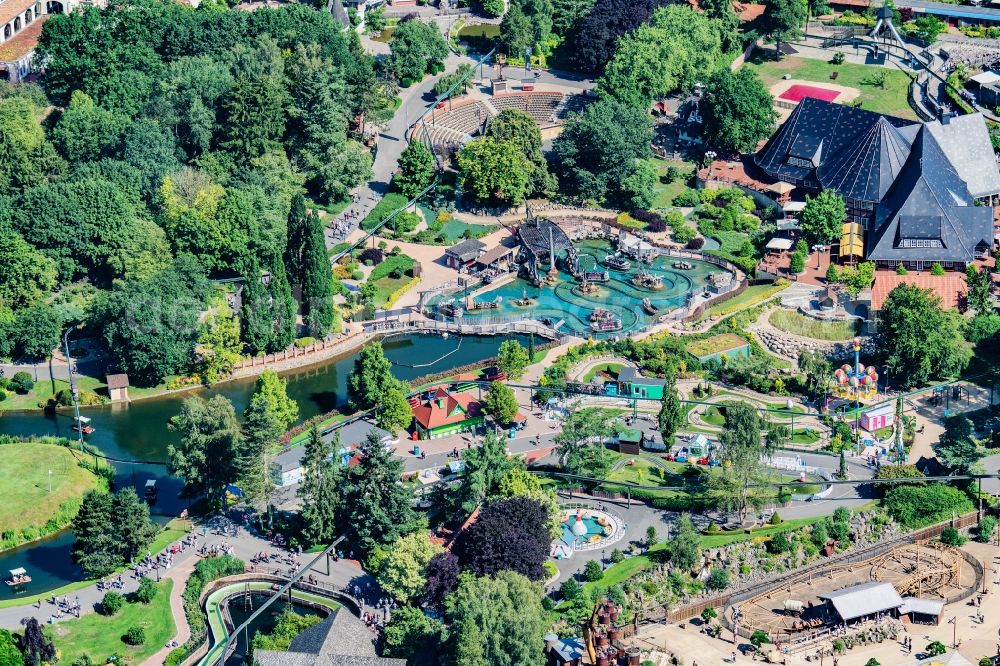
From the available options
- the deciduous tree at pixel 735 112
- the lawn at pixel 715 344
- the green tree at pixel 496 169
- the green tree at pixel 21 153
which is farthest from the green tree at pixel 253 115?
the lawn at pixel 715 344

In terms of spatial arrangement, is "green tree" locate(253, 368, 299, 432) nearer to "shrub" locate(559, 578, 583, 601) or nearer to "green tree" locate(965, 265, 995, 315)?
"shrub" locate(559, 578, 583, 601)

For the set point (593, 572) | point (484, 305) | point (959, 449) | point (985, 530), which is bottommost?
point (985, 530)

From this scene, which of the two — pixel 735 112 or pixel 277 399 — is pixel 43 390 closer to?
pixel 277 399

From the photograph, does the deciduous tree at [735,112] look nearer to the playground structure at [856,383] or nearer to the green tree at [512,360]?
the playground structure at [856,383]

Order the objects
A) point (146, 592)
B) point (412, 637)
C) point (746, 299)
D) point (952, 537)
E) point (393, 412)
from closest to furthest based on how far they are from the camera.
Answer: point (412, 637) < point (146, 592) < point (952, 537) < point (393, 412) < point (746, 299)

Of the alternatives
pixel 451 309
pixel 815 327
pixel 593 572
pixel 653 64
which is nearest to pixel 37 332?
pixel 451 309

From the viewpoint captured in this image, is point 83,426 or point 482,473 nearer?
point 482,473
